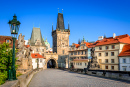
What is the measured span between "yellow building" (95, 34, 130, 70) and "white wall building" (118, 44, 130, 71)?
4.92ft

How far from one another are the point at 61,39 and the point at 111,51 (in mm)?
38588

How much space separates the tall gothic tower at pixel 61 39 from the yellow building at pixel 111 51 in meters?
30.7

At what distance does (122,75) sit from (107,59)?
32456 mm

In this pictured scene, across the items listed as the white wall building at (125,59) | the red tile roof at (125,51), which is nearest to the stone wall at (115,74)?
the white wall building at (125,59)

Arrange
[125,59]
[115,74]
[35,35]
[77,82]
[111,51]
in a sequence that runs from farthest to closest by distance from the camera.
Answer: [35,35] < [111,51] < [125,59] < [115,74] < [77,82]

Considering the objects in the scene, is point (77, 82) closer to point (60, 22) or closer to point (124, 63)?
point (124, 63)

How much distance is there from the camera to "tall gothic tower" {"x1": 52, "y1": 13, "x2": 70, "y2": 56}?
79.5 m

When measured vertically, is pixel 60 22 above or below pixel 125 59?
above

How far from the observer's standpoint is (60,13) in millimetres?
90312

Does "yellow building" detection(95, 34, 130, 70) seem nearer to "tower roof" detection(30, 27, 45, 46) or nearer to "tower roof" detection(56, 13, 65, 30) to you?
"tower roof" detection(56, 13, 65, 30)

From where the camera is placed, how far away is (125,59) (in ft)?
133

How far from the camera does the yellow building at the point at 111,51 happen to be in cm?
4468

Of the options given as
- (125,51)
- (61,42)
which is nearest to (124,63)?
(125,51)

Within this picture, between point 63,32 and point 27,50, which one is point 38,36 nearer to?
point 63,32
